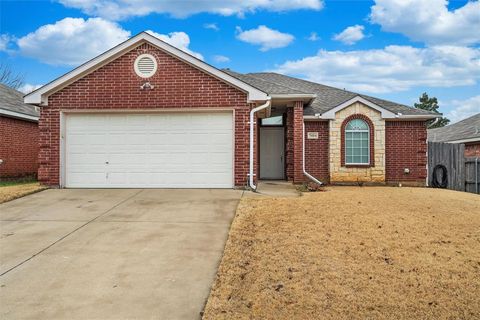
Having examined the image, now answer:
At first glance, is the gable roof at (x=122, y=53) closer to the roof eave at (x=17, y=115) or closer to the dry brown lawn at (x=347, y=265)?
the dry brown lawn at (x=347, y=265)

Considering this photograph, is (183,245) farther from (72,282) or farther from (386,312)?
(386,312)

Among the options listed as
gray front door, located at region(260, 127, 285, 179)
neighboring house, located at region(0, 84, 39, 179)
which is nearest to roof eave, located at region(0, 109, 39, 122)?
neighboring house, located at region(0, 84, 39, 179)

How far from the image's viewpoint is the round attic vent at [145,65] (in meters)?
11.2

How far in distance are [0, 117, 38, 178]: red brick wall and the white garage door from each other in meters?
6.03

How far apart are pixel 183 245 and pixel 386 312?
10.5 feet

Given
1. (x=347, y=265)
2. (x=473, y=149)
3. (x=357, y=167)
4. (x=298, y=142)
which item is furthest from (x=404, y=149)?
(x=347, y=265)

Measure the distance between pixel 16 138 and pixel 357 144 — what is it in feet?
45.7

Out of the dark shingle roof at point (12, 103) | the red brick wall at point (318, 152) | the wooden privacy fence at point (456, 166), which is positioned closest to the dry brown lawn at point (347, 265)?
the red brick wall at point (318, 152)

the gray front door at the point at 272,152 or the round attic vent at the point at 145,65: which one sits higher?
the round attic vent at the point at 145,65

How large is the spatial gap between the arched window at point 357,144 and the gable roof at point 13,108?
522 inches

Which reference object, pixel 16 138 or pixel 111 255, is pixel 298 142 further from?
pixel 16 138

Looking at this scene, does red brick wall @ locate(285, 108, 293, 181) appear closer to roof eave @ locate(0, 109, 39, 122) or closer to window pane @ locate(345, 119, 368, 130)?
window pane @ locate(345, 119, 368, 130)

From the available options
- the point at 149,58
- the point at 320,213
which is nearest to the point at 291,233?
the point at 320,213

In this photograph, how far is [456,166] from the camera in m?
15.4
